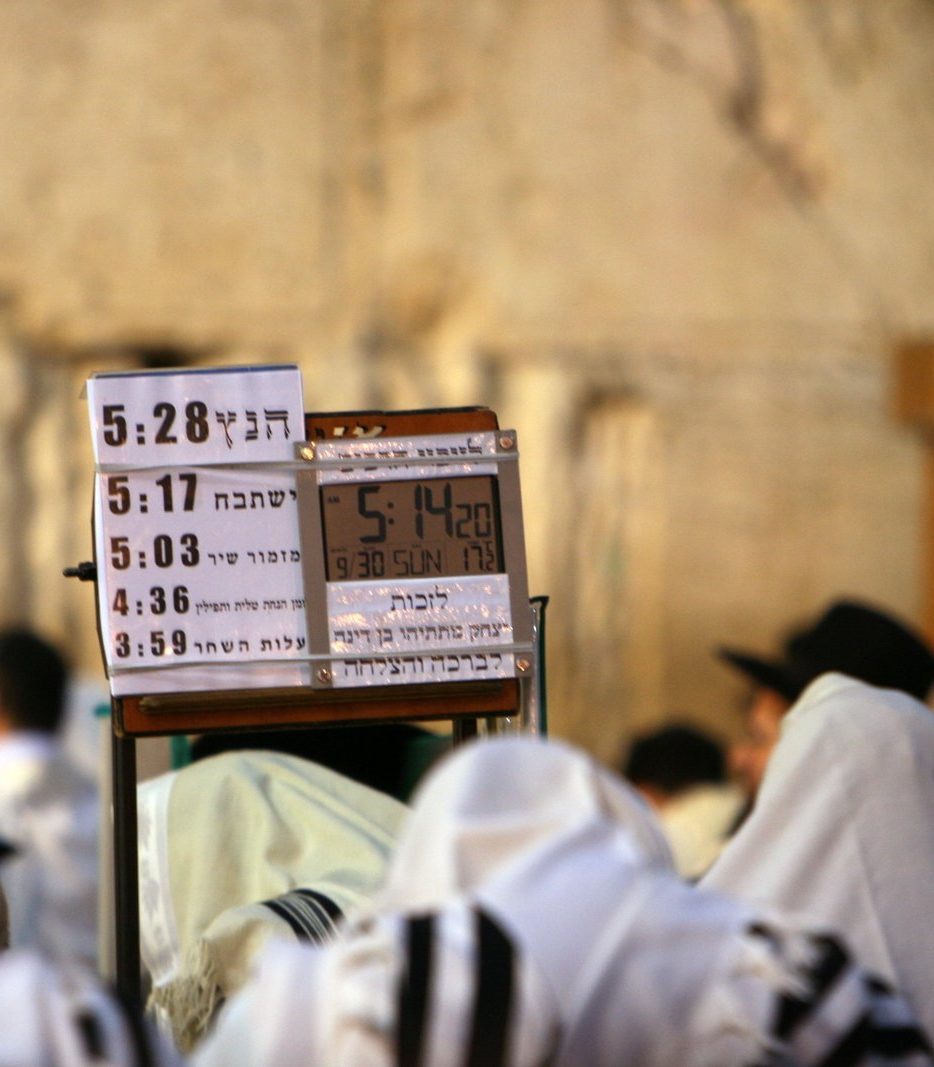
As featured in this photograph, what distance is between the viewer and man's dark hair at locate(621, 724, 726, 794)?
5609mm

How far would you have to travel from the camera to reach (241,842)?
307 centimetres

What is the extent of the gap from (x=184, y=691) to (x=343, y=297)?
4.76 metres

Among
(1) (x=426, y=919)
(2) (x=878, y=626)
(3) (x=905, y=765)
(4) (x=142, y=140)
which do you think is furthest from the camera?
(4) (x=142, y=140)

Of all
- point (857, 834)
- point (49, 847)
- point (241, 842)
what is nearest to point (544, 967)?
point (857, 834)

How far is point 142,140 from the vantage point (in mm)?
7047

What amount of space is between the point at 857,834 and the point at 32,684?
135 inches

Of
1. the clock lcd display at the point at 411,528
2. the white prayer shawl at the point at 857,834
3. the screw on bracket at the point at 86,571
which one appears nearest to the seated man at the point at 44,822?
the screw on bracket at the point at 86,571

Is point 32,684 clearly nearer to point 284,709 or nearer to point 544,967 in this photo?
point 284,709

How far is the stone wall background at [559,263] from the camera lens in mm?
7059

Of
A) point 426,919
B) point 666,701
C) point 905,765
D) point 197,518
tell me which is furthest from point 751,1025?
point 666,701

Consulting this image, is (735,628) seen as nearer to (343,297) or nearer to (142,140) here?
(343,297)

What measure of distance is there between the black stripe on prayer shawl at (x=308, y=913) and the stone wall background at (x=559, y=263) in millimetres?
4438

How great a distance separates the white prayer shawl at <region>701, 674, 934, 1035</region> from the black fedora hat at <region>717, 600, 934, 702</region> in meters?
1.23

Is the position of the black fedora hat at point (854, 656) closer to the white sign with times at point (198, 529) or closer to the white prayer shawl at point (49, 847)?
the white sign with times at point (198, 529)
